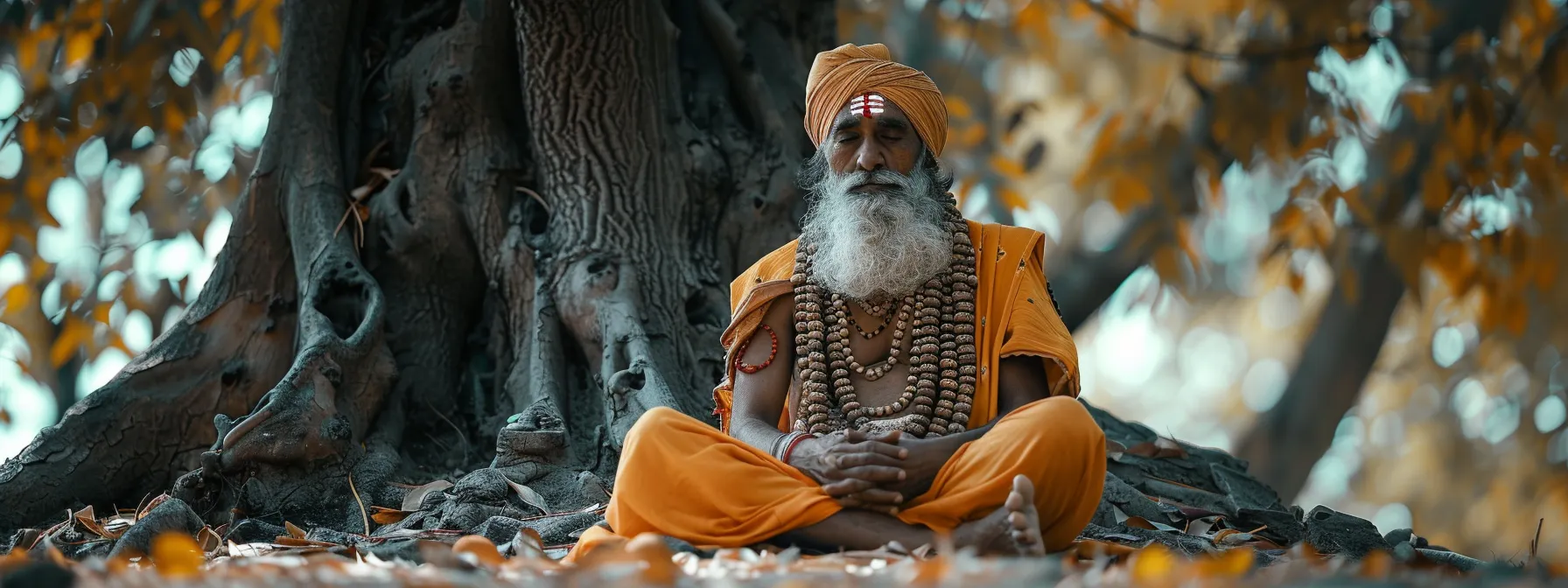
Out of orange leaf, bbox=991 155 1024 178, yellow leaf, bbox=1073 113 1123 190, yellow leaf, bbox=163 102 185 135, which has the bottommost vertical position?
yellow leaf, bbox=163 102 185 135

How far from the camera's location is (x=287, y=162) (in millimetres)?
5684

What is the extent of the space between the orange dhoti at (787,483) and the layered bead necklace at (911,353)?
36cm

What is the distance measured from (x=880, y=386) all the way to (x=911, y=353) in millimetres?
136

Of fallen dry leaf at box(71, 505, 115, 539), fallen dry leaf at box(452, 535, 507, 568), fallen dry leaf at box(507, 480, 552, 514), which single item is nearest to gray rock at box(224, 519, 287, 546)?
fallen dry leaf at box(71, 505, 115, 539)

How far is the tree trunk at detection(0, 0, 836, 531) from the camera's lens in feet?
16.3

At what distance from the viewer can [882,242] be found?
4.19 metres

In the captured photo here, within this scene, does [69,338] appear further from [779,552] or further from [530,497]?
[779,552]

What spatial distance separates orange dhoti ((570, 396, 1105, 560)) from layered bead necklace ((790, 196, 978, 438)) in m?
0.36

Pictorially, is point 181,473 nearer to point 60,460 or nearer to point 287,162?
point 60,460

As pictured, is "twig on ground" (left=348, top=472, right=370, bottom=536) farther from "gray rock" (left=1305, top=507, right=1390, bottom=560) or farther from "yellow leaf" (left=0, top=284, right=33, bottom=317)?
"yellow leaf" (left=0, top=284, right=33, bottom=317)

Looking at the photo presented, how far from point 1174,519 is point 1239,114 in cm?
332

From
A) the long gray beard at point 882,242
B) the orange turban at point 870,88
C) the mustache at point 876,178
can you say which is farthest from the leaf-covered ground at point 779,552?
the orange turban at point 870,88

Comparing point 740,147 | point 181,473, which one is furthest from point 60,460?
point 740,147

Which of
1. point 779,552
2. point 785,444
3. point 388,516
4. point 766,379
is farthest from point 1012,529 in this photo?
point 388,516
